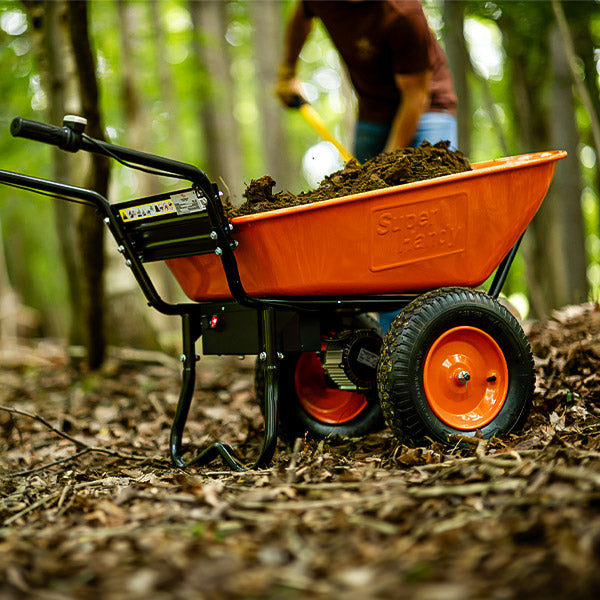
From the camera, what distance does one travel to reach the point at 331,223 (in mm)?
2463

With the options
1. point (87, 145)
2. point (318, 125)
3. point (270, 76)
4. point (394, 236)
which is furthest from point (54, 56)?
point (270, 76)

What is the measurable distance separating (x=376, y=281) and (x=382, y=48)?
1.39m

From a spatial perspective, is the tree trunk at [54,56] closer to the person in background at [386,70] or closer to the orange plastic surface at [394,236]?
the person in background at [386,70]

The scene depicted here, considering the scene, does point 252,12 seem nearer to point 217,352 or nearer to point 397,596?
point 217,352

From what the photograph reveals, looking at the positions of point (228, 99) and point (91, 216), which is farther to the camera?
point (228, 99)

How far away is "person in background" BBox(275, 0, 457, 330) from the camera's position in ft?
10.4

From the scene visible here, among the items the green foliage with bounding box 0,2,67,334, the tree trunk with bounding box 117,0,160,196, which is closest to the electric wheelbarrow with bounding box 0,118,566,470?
the green foliage with bounding box 0,2,67,334

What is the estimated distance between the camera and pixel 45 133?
201 cm

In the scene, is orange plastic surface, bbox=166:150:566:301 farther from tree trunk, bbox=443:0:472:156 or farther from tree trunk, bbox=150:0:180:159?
tree trunk, bbox=150:0:180:159

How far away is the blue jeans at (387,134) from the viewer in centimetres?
347

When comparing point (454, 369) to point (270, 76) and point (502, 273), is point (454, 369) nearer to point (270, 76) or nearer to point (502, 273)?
point (502, 273)

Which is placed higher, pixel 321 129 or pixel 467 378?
pixel 321 129

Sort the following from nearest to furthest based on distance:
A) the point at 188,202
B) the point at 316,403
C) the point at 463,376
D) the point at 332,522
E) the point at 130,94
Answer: the point at 332,522 → the point at 188,202 → the point at 463,376 → the point at 316,403 → the point at 130,94

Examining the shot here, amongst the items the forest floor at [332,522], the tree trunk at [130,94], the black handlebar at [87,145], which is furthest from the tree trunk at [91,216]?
the tree trunk at [130,94]
